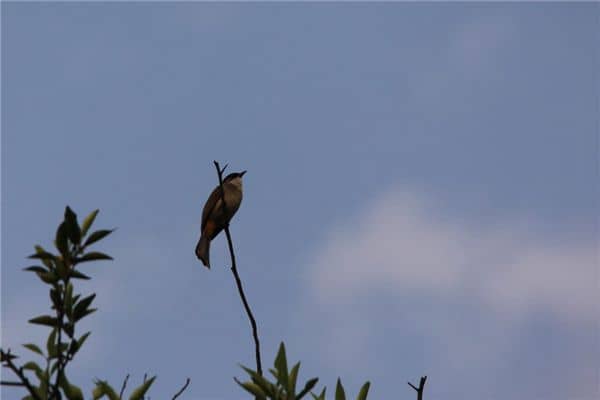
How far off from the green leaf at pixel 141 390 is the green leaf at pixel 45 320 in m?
0.46

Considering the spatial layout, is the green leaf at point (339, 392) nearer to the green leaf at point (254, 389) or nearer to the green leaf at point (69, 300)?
the green leaf at point (254, 389)

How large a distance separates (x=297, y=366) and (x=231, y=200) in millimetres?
8201

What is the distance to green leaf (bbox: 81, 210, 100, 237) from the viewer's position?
326cm

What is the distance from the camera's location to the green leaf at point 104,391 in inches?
132

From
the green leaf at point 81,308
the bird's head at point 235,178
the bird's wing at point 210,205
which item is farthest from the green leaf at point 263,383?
the bird's head at point 235,178

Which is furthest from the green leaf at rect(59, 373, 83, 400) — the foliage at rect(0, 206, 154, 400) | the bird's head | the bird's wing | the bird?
the bird's head

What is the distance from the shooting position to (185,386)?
136 inches

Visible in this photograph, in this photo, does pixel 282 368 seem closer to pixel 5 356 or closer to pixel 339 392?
pixel 339 392

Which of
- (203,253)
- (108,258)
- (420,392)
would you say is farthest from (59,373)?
(203,253)

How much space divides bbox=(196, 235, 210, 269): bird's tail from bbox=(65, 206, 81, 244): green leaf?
7.31m

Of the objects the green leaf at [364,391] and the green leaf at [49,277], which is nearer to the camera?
the green leaf at [49,277]

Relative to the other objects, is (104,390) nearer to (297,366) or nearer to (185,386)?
(185,386)

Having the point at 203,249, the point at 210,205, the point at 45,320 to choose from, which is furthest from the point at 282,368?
the point at 210,205

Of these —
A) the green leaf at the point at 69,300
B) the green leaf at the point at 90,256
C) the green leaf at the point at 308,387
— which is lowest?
the green leaf at the point at 308,387
